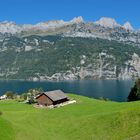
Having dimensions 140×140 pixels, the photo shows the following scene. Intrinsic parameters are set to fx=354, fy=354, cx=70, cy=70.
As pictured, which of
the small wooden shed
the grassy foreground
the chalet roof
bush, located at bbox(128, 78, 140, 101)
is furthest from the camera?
bush, located at bbox(128, 78, 140, 101)

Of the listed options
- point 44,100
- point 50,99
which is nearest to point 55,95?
point 50,99

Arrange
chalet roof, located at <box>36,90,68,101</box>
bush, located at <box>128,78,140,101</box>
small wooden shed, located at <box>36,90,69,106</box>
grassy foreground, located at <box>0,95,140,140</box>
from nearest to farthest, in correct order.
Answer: grassy foreground, located at <box>0,95,140,140</box>, small wooden shed, located at <box>36,90,69,106</box>, chalet roof, located at <box>36,90,68,101</box>, bush, located at <box>128,78,140,101</box>

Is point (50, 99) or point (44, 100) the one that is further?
point (44, 100)

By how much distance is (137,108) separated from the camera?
197 ft

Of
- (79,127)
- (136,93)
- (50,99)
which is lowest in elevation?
(79,127)

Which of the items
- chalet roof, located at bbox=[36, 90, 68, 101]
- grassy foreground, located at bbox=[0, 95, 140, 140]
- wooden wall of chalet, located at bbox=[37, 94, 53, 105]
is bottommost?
grassy foreground, located at bbox=[0, 95, 140, 140]

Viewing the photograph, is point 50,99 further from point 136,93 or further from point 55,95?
point 136,93

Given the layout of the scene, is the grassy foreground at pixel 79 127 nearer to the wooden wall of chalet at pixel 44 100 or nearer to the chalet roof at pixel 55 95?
the wooden wall of chalet at pixel 44 100

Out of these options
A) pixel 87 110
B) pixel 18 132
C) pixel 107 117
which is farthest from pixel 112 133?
pixel 87 110

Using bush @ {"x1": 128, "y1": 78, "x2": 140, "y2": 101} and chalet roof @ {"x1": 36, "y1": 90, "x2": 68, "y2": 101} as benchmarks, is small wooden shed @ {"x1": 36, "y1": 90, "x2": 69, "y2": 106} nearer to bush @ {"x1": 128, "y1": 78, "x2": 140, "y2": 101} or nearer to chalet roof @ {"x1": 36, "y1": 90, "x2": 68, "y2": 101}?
chalet roof @ {"x1": 36, "y1": 90, "x2": 68, "y2": 101}

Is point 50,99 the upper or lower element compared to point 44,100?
upper

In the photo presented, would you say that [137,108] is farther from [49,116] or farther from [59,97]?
[59,97]

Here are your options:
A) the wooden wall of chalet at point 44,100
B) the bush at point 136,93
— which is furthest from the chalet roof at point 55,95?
the bush at point 136,93

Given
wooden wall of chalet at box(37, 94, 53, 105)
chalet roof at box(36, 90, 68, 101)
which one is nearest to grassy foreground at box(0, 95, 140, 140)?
wooden wall of chalet at box(37, 94, 53, 105)
